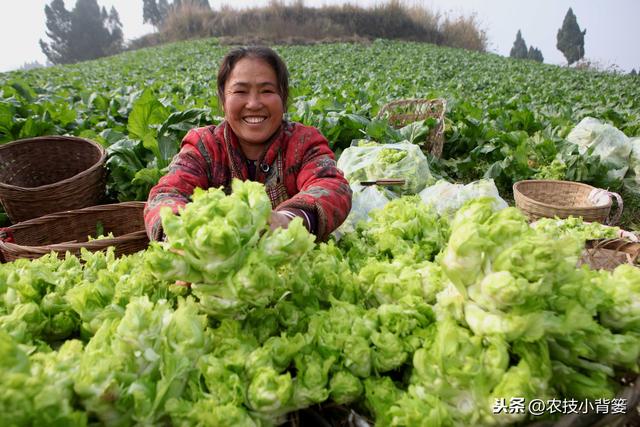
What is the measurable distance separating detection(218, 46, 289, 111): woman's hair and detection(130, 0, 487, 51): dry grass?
3612 centimetres

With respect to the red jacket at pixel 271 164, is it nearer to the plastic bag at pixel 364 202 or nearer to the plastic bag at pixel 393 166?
the plastic bag at pixel 364 202

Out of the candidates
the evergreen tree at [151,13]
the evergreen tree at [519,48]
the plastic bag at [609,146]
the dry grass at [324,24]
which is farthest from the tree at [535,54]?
the plastic bag at [609,146]

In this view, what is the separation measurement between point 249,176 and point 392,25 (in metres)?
42.8

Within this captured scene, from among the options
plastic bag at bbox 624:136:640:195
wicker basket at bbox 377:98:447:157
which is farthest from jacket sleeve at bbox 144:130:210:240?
plastic bag at bbox 624:136:640:195

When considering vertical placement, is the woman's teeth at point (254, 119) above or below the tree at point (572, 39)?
below

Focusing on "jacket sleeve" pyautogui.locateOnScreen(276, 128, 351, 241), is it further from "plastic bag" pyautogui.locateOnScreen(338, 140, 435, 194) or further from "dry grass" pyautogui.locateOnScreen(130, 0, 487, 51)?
"dry grass" pyautogui.locateOnScreen(130, 0, 487, 51)

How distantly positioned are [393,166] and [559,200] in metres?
2.31

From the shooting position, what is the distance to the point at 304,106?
6.59m

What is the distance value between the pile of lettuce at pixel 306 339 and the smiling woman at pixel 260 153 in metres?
0.95

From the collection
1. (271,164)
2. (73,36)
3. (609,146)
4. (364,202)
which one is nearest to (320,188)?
(271,164)

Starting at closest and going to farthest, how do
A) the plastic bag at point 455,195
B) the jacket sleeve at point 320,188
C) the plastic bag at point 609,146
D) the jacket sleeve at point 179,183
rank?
1. the jacket sleeve at point 179,183
2. the jacket sleeve at point 320,188
3. the plastic bag at point 455,195
4. the plastic bag at point 609,146

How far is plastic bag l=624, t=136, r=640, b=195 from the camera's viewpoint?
594 cm

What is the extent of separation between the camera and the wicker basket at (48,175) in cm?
383

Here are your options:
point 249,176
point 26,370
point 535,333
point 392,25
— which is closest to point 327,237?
point 249,176
